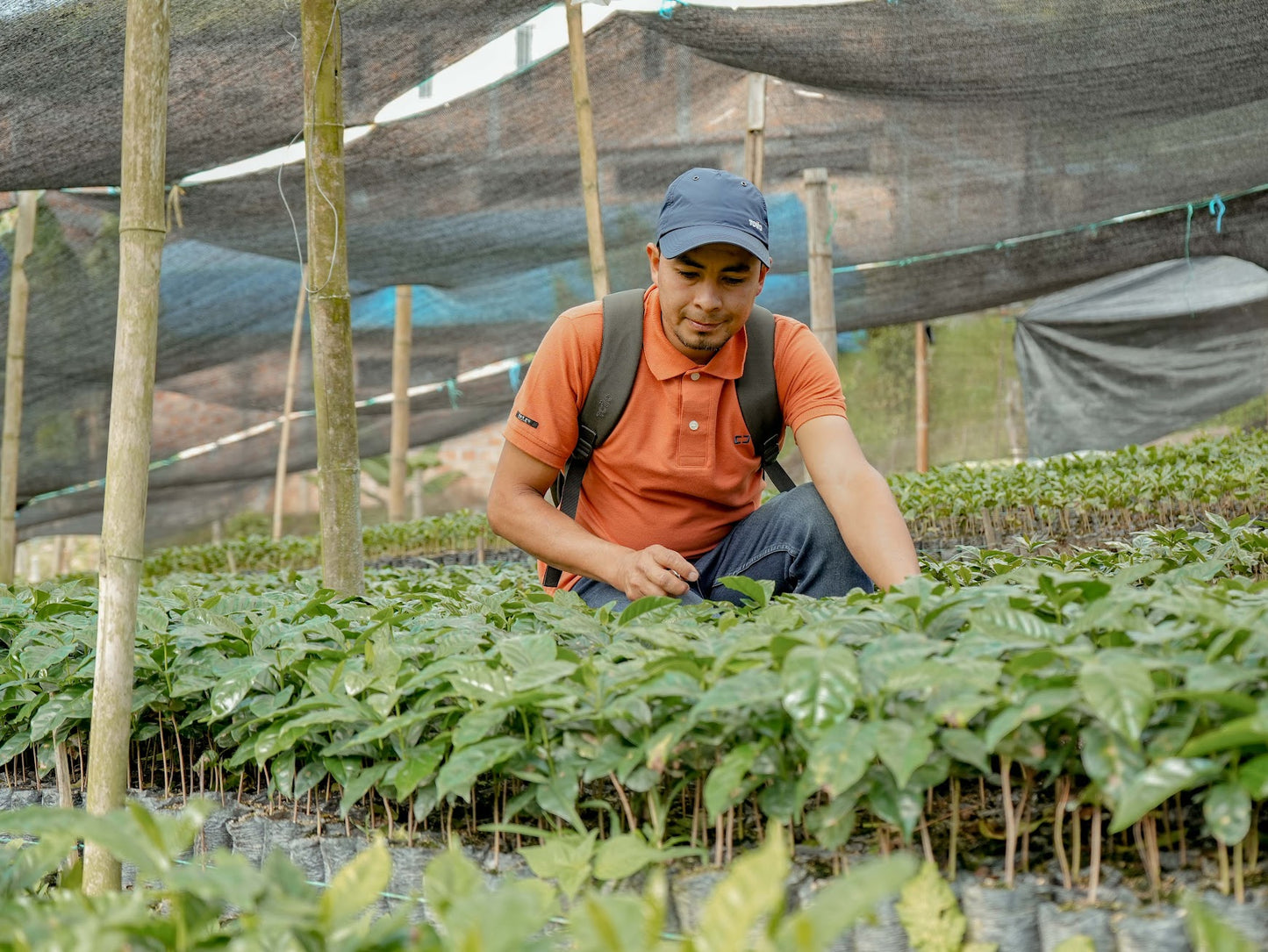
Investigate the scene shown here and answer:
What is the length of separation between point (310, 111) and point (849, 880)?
2.50 m

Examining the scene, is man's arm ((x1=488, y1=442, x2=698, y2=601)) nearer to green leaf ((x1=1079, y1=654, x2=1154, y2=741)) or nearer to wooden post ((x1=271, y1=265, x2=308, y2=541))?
green leaf ((x1=1079, y1=654, x2=1154, y2=741))

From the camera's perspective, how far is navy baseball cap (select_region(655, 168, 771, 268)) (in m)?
2.33

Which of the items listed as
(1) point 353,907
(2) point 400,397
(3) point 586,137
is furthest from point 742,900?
(2) point 400,397

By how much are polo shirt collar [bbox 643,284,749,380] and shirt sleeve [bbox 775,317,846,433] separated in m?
0.08

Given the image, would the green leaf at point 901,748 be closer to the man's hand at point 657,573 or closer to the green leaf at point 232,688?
the man's hand at point 657,573

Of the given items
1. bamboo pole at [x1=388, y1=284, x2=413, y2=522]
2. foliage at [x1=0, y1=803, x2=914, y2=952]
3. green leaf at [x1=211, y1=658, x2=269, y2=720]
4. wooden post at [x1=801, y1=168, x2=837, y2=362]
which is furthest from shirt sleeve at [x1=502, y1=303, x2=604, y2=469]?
bamboo pole at [x1=388, y1=284, x2=413, y2=522]

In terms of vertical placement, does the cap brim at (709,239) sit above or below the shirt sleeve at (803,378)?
above

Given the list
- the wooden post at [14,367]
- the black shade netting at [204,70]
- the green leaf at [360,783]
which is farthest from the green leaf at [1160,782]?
the wooden post at [14,367]

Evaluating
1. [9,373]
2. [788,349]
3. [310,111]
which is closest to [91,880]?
[788,349]

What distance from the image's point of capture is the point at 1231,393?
1016 centimetres

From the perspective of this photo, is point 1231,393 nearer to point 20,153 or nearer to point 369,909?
point 20,153

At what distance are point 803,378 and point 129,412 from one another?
1.37 m

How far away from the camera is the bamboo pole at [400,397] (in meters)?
8.74

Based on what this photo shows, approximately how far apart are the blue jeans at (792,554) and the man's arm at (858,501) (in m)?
0.06
